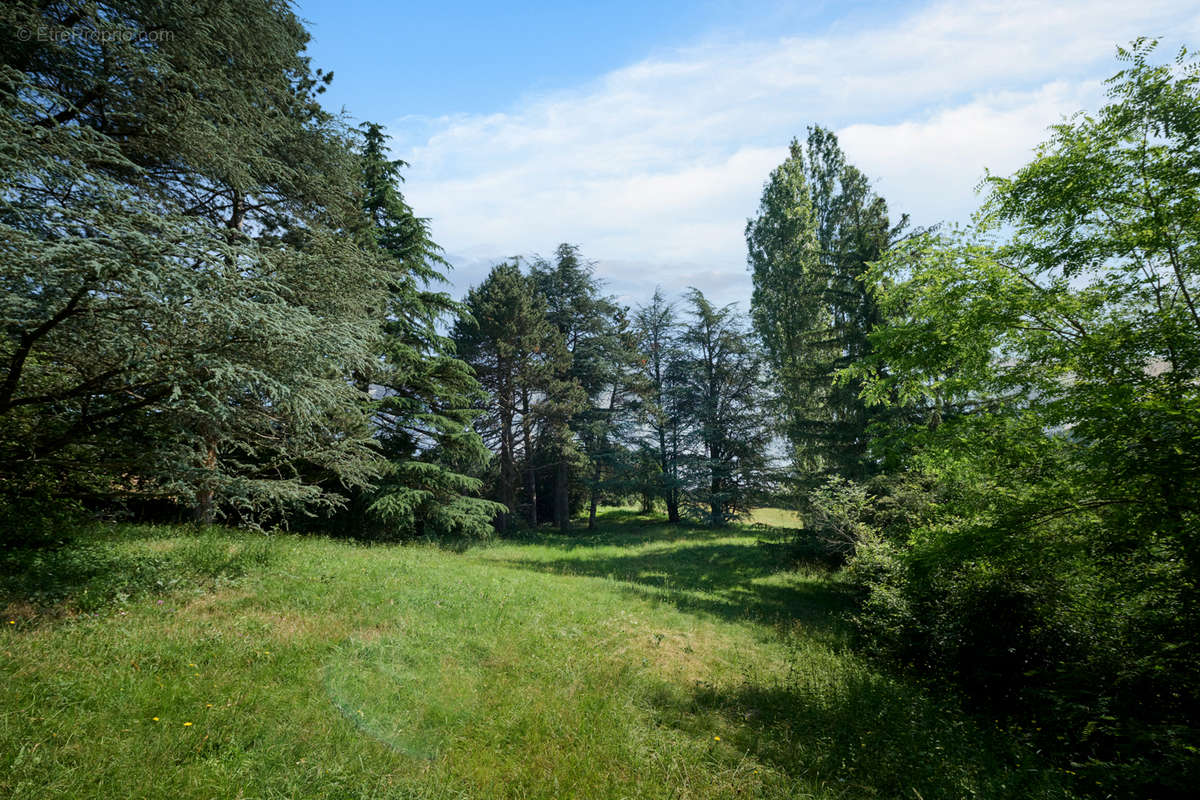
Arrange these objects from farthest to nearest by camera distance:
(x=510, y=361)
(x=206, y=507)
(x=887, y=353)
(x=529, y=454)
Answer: (x=529, y=454) → (x=510, y=361) → (x=206, y=507) → (x=887, y=353)

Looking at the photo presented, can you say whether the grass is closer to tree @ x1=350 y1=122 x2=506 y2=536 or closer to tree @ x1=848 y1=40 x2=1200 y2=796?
tree @ x1=848 y1=40 x2=1200 y2=796

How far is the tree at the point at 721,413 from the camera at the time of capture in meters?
25.0

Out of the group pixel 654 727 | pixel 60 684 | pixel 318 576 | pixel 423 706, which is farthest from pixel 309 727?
pixel 318 576

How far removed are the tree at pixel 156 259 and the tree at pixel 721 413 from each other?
66.3 ft

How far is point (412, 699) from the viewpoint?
16.5 ft

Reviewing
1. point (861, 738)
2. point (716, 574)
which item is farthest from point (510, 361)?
point (861, 738)

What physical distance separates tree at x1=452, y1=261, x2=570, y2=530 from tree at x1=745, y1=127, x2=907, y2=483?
36.8 feet

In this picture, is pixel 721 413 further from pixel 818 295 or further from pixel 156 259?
pixel 156 259

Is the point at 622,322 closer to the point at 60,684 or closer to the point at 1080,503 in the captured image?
the point at 1080,503

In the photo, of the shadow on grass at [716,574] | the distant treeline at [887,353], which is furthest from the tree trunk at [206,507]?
the shadow on grass at [716,574]

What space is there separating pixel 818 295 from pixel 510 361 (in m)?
14.7

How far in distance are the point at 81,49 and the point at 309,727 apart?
362 inches

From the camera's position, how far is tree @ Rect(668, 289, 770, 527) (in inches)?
985

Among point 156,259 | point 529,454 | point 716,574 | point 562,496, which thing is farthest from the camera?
point 562,496
